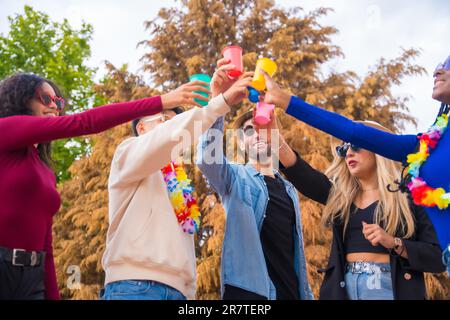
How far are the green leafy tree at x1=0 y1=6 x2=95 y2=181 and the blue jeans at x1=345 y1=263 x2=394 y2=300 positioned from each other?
13.4m

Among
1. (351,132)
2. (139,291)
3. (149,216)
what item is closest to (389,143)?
(351,132)

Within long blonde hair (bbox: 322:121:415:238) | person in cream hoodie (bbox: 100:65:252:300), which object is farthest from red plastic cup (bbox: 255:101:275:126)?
long blonde hair (bbox: 322:121:415:238)

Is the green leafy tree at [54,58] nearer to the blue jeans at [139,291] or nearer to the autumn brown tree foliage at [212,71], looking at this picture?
the autumn brown tree foliage at [212,71]

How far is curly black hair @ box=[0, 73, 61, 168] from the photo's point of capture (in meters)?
2.91

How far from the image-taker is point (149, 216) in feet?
9.80

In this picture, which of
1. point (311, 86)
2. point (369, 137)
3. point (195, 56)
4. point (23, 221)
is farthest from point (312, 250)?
point (23, 221)

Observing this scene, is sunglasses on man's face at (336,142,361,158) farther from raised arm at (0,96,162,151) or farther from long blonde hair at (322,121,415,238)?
raised arm at (0,96,162,151)

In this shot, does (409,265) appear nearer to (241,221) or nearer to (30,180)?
(241,221)

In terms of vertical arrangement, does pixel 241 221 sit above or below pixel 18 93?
below

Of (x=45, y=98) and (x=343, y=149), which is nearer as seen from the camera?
(x=45, y=98)

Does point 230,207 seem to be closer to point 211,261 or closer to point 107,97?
point 211,261

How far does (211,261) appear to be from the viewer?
8.84 meters

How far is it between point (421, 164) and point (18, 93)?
226 cm

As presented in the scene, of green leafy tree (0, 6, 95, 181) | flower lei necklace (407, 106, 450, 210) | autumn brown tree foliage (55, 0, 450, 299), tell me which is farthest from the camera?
green leafy tree (0, 6, 95, 181)
